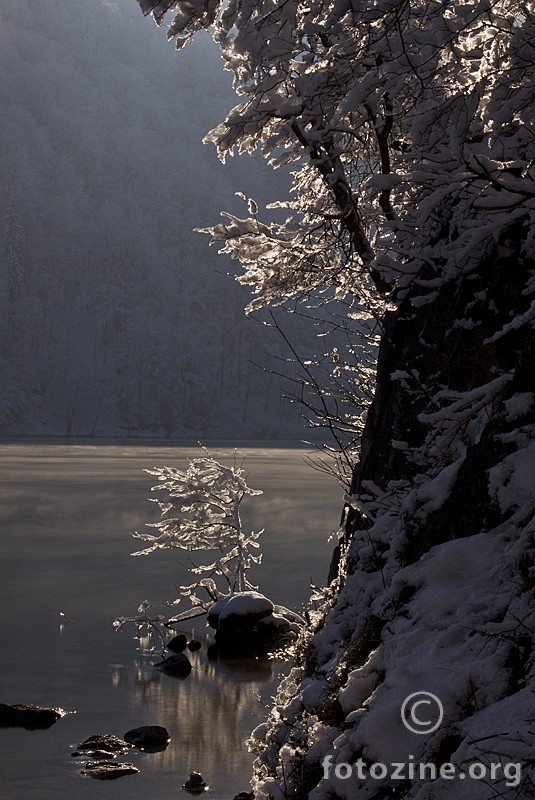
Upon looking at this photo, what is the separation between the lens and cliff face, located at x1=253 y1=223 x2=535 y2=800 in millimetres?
4352

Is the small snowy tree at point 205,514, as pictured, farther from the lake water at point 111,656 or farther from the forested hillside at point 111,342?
the forested hillside at point 111,342

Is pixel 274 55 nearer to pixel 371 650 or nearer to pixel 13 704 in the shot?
pixel 371 650

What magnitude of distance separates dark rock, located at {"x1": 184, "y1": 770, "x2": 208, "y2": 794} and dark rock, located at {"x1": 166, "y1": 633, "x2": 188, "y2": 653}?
7.07 m

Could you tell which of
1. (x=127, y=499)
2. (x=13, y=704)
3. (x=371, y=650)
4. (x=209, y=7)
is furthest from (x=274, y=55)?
(x=127, y=499)

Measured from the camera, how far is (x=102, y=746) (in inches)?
465

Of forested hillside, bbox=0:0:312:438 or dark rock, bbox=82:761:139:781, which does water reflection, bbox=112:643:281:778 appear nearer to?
dark rock, bbox=82:761:139:781

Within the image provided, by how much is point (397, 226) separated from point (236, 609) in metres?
13.0

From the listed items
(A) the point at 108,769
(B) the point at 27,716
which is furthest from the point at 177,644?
(A) the point at 108,769

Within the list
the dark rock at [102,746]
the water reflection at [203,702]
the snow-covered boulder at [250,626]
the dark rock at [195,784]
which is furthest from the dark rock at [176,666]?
the dark rock at [195,784]

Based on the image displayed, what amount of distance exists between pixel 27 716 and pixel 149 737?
1.88 meters

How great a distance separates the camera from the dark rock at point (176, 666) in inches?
637

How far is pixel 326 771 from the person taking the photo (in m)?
5.14

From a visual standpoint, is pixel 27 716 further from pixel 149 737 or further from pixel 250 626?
pixel 250 626

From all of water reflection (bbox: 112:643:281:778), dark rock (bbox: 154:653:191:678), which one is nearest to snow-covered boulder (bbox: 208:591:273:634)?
water reflection (bbox: 112:643:281:778)
